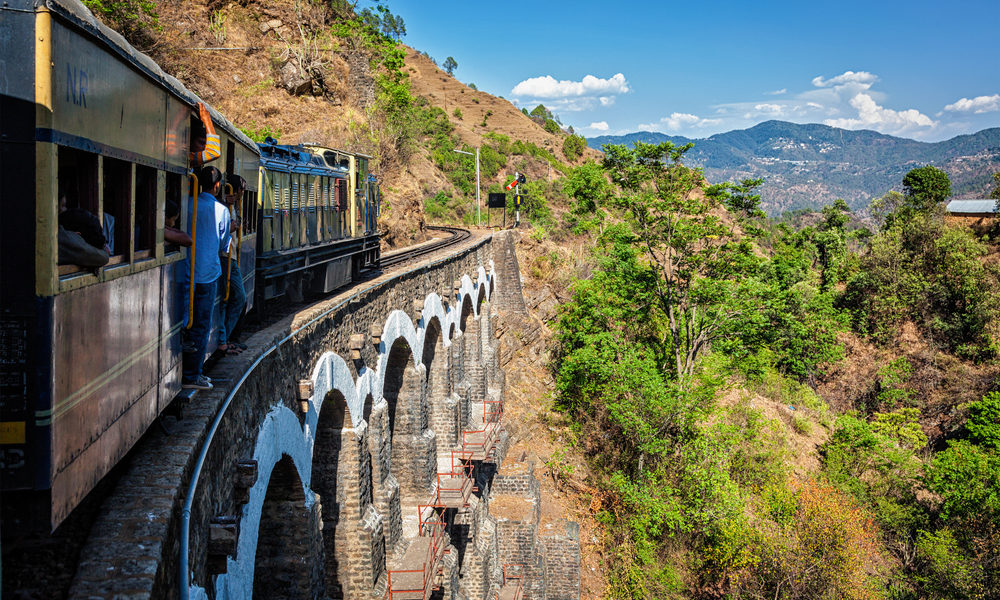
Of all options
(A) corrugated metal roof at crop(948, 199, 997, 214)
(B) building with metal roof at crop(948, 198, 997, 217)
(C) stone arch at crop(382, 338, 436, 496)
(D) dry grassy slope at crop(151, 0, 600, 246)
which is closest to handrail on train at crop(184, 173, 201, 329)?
(C) stone arch at crop(382, 338, 436, 496)

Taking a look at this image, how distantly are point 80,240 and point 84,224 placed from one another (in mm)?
152

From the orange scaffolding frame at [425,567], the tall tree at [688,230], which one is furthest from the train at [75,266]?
the tall tree at [688,230]

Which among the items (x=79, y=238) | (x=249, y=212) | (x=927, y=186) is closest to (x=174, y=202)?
(x=79, y=238)

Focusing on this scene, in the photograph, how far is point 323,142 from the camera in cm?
2552

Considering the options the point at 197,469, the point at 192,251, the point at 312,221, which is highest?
the point at 312,221

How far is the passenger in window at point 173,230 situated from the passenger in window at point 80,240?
108 centimetres

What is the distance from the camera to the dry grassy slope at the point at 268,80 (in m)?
25.9

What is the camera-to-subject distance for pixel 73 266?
2598 mm

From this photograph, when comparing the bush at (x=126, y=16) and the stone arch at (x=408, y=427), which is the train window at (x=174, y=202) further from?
the bush at (x=126, y=16)

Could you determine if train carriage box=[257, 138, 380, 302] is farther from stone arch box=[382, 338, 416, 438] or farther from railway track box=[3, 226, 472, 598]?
railway track box=[3, 226, 472, 598]

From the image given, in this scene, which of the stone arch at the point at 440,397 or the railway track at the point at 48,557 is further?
the stone arch at the point at 440,397

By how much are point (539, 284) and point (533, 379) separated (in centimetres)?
633

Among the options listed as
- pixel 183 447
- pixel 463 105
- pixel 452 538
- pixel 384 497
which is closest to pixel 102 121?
pixel 183 447

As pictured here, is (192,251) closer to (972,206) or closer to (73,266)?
(73,266)
